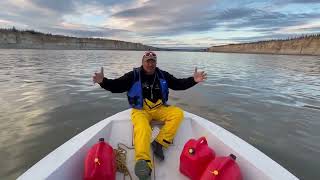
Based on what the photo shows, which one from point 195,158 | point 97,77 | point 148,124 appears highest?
point 97,77

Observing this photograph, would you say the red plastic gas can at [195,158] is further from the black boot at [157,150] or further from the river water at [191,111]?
the river water at [191,111]

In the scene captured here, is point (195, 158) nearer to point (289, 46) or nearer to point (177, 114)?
point (177, 114)

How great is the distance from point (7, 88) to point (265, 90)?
12167 millimetres

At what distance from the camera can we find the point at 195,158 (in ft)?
11.5

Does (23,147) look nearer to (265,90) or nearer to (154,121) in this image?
(154,121)

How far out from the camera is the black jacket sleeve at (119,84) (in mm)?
4681

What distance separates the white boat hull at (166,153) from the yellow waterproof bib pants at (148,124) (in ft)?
1.05

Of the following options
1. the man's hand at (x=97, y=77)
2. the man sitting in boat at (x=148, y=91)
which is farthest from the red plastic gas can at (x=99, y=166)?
the man's hand at (x=97, y=77)

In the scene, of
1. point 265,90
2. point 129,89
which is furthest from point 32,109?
point 265,90

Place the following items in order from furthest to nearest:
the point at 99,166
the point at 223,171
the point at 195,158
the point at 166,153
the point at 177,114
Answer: the point at 177,114 → the point at 166,153 → the point at 195,158 → the point at 99,166 → the point at 223,171

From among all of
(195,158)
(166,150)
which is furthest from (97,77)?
(195,158)

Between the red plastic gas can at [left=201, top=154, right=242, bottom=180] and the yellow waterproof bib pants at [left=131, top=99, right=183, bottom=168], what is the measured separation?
896 millimetres

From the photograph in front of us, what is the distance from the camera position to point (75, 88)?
12039 millimetres

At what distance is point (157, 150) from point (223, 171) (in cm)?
148
